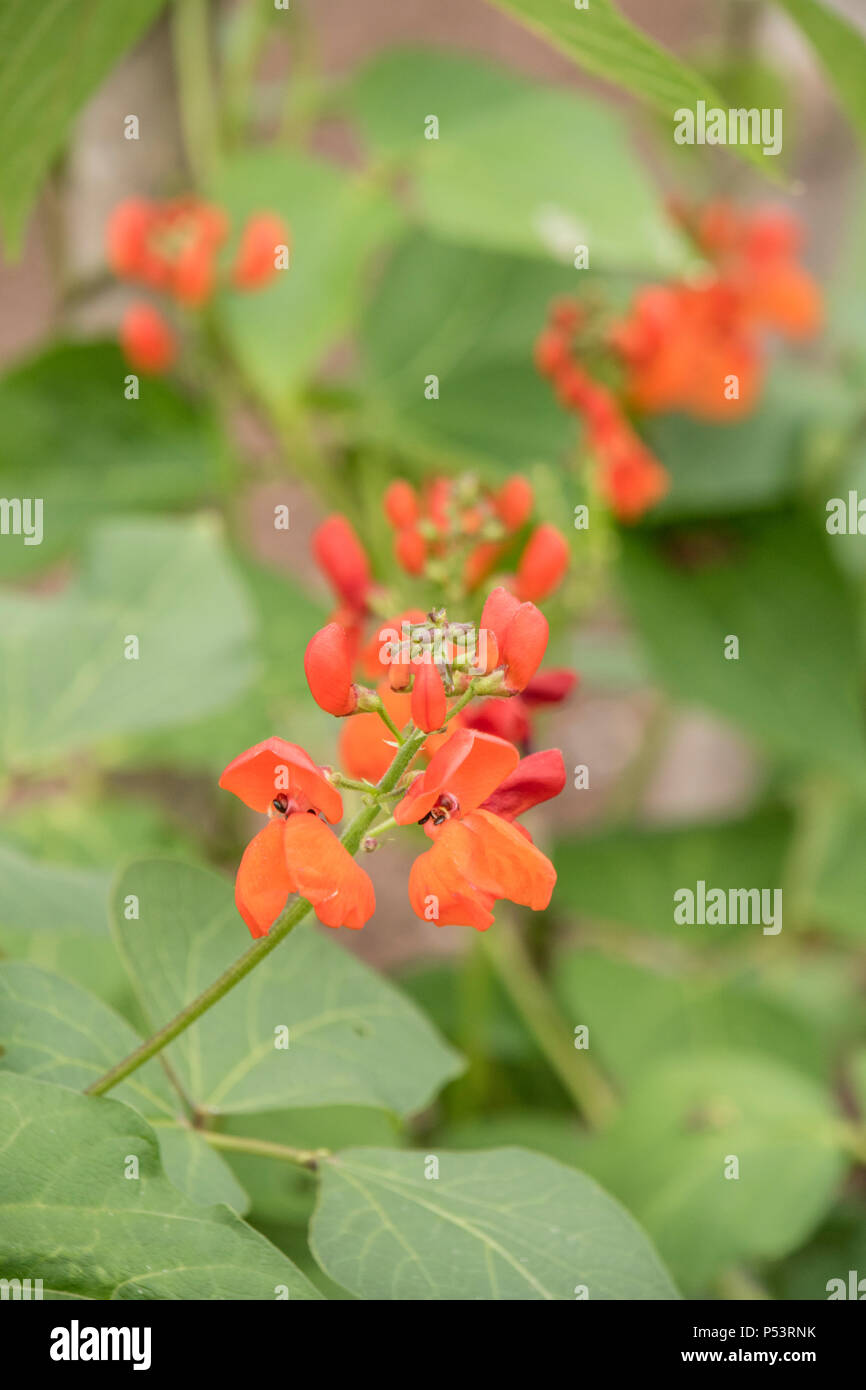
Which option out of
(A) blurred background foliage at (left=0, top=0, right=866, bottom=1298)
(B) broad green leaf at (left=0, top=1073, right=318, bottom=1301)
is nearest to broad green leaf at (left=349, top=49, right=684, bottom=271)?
(A) blurred background foliage at (left=0, top=0, right=866, bottom=1298)

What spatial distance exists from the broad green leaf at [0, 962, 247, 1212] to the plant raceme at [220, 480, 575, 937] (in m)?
0.13

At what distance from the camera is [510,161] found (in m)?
1.45

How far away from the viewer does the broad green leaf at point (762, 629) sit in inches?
59.7

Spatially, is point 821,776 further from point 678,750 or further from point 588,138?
point 678,750

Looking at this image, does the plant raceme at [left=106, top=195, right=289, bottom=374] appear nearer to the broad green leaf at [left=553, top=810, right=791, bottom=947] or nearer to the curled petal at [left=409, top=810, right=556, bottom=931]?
the broad green leaf at [left=553, top=810, right=791, bottom=947]

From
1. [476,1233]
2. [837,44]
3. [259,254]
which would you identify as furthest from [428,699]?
[259,254]

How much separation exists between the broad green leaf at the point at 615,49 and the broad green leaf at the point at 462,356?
3.15ft

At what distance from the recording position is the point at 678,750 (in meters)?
2.99

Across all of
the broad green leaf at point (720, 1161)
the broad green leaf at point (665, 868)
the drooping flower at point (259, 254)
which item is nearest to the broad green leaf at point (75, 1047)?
the broad green leaf at point (720, 1161)

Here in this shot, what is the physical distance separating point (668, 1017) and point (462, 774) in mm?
1154

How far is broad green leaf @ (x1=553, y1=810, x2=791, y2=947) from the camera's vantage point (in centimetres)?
171

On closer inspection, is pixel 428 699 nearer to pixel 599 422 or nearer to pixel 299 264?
pixel 599 422

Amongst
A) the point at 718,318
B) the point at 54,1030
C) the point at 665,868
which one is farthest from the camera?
the point at 665,868

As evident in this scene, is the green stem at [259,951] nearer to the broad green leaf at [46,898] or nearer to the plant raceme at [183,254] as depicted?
the broad green leaf at [46,898]
